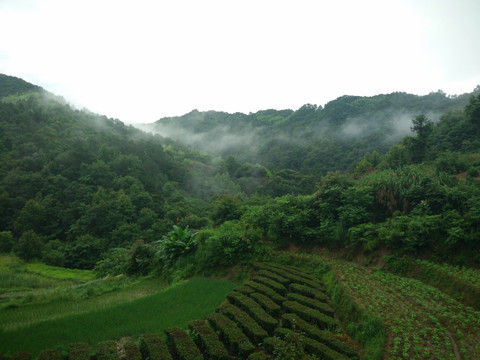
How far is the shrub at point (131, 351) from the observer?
701 centimetres

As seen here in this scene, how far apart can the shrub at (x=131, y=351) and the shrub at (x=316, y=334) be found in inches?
157

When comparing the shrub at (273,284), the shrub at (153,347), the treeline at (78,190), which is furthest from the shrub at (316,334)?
the treeline at (78,190)

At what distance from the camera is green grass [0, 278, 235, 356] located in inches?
309

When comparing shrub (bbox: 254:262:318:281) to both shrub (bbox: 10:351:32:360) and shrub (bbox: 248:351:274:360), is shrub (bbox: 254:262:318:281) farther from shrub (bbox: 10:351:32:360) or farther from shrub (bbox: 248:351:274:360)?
shrub (bbox: 10:351:32:360)

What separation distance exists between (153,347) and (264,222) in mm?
10288

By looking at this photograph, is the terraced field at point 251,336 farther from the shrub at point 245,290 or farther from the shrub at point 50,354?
the shrub at point 245,290

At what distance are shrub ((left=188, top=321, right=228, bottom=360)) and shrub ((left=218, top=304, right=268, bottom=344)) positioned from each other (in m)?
0.90

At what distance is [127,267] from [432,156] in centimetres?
2712

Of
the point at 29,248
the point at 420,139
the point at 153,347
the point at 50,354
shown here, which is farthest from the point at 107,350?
the point at 420,139

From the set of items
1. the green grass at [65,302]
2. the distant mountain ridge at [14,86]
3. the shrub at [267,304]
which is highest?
the distant mountain ridge at [14,86]

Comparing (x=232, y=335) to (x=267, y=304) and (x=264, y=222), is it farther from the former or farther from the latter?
(x=264, y=222)

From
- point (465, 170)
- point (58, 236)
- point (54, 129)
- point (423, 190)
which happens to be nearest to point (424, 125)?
point (465, 170)

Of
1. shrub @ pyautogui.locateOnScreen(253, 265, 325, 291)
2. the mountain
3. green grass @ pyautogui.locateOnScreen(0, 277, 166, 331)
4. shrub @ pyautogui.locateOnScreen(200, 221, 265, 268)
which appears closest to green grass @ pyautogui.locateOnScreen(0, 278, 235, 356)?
green grass @ pyautogui.locateOnScreen(0, 277, 166, 331)

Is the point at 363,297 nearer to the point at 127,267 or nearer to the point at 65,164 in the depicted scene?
the point at 127,267
